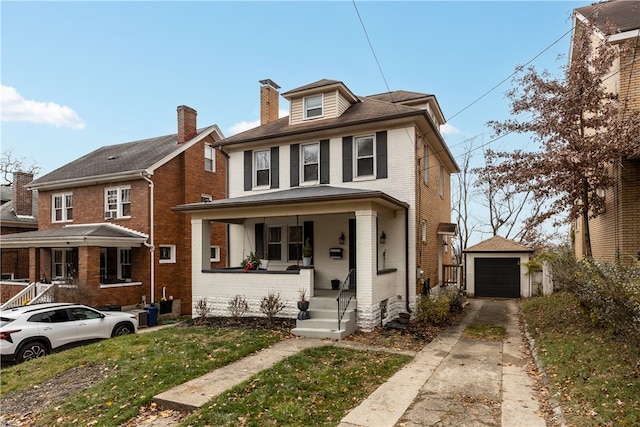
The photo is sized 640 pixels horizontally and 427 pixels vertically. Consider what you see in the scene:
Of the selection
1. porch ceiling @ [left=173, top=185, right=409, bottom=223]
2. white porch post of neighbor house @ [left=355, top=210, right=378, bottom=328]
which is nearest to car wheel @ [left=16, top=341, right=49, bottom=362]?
porch ceiling @ [left=173, top=185, right=409, bottom=223]

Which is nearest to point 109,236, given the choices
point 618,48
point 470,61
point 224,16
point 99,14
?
point 99,14

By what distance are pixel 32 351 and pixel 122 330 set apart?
8.08ft

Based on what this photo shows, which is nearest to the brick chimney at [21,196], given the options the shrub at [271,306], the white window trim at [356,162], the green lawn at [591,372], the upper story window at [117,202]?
the upper story window at [117,202]

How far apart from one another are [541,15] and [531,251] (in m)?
11.5

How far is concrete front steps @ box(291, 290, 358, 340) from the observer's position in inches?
381

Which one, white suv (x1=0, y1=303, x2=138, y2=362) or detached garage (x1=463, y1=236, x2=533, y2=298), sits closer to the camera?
white suv (x1=0, y1=303, x2=138, y2=362)

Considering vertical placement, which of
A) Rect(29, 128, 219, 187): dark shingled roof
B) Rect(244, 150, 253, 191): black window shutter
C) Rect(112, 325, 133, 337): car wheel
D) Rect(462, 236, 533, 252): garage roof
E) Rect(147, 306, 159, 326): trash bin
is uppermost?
Rect(29, 128, 219, 187): dark shingled roof

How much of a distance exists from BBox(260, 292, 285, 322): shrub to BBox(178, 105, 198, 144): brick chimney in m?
12.2

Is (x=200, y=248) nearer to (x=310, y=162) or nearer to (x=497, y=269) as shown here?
(x=310, y=162)

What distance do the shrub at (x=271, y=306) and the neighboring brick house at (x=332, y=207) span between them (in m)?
0.23

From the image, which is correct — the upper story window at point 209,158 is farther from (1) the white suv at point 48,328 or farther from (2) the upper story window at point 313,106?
(1) the white suv at point 48,328

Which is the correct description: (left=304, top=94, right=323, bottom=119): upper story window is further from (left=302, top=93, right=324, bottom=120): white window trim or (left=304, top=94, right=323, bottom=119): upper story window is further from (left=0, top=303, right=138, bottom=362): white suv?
(left=0, top=303, right=138, bottom=362): white suv

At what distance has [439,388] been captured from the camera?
6207mm

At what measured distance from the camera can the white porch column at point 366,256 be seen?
33.8 feet
